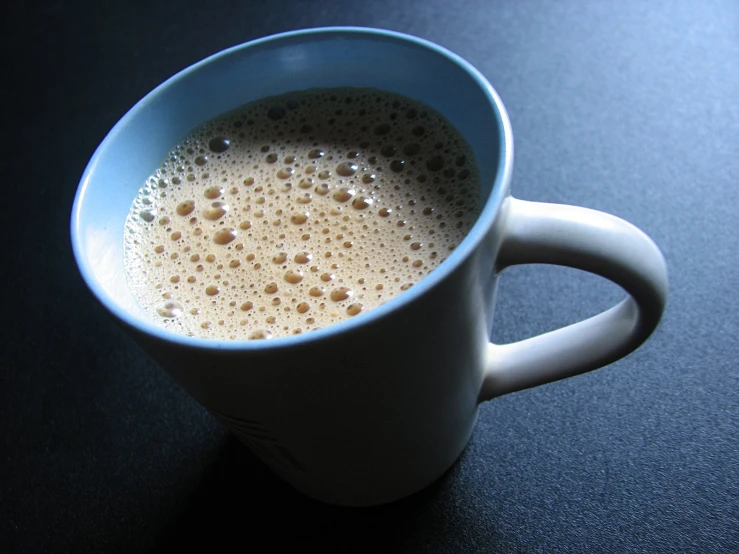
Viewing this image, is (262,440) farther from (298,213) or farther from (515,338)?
(515,338)

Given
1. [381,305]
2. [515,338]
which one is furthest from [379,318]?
[515,338]

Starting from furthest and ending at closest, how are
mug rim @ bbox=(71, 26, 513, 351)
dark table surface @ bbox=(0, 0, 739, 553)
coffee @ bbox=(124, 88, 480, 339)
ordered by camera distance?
dark table surface @ bbox=(0, 0, 739, 553), coffee @ bbox=(124, 88, 480, 339), mug rim @ bbox=(71, 26, 513, 351)

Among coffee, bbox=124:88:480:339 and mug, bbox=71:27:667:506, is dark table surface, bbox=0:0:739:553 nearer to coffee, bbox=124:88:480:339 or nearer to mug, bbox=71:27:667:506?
mug, bbox=71:27:667:506

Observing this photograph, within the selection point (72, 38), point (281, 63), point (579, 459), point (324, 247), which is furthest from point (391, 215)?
point (72, 38)

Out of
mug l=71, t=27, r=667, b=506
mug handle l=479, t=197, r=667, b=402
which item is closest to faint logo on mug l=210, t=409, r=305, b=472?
mug l=71, t=27, r=667, b=506

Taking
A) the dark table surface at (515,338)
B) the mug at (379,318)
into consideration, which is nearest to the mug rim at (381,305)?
the mug at (379,318)

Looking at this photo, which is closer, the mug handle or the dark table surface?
the mug handle

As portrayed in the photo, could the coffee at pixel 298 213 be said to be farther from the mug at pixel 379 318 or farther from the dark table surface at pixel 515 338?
the dark table surface at pixel 515 338
